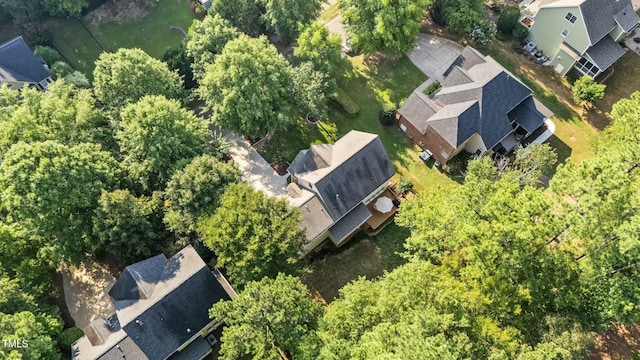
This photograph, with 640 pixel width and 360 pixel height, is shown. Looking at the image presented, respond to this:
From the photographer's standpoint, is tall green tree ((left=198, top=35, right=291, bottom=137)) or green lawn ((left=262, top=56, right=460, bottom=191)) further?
green lawn ((left=262, top=56, right=460, bottom=191))

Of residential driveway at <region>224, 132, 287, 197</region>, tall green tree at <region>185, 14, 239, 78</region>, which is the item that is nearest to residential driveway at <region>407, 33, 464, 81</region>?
tall green tree at <region>185, 14, 239, 78</region>

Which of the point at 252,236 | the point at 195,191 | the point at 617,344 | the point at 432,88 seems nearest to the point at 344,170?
the point at 252,236

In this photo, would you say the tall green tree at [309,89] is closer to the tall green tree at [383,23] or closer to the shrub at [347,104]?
the shrub at [347,104]

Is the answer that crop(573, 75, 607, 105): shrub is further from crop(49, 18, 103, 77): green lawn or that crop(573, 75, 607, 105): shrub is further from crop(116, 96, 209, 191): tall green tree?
crop(49, 18, 103, 77): green lawn

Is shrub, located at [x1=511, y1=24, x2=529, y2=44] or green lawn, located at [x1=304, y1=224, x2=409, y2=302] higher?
shrub, located at [x1=511, y1=24, x2=529, y2=44]

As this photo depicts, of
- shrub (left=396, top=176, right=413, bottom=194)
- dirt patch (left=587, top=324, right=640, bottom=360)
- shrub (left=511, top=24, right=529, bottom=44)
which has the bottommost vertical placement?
dirt patch (left=587, top=324, right=640, bottom=360)

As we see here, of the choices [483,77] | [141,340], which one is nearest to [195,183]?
[141,340]

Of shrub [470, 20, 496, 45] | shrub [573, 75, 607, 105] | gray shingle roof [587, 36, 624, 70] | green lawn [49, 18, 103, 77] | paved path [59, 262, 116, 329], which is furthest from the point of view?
green lawn [49, 18, 103, 77]
